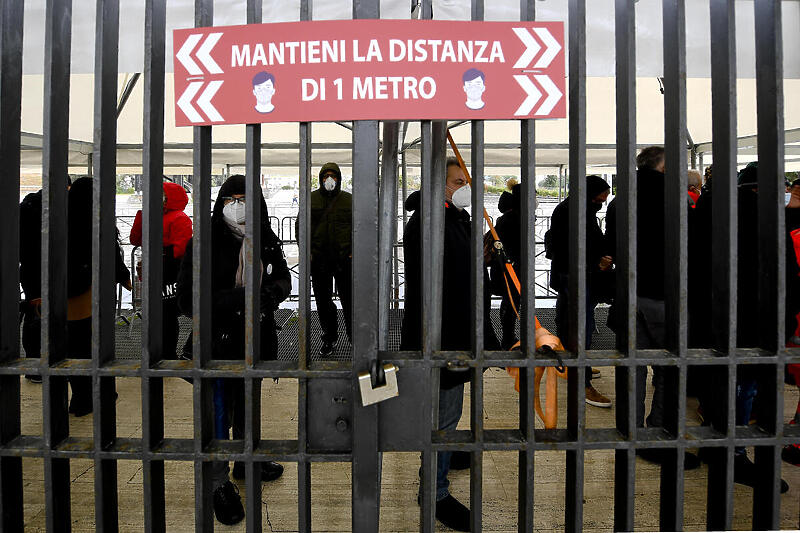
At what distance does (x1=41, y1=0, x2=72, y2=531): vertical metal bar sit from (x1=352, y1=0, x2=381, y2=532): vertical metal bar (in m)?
0.96

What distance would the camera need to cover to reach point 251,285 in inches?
66.0

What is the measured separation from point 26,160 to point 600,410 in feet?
→ 23.9

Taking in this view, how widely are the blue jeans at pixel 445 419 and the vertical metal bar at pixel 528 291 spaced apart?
1152 mm

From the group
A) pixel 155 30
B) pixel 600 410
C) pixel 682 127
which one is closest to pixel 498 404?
pixel 600 410

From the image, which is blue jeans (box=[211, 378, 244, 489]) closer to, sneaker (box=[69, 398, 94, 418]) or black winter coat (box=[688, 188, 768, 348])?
sneaker (box=[69, 398, 94, 418])

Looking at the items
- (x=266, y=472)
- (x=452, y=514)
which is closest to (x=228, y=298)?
(x=266, y=472)

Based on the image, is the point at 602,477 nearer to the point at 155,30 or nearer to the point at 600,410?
the point at 600,410

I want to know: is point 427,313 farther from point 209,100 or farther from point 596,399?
point 596,399

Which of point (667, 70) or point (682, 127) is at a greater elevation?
point (667, 70)

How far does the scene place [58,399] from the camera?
5.78ft

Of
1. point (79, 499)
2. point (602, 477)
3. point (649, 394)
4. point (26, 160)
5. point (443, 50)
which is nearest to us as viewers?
point (443, 50)

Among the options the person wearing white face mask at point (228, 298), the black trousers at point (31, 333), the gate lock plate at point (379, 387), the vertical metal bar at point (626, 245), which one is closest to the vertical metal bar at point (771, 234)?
the vertical metal bar at point (626, 245)

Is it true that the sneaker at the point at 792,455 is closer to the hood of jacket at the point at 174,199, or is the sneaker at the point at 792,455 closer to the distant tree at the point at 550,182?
the hood of jacket at the point at 174,199

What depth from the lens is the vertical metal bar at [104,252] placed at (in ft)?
5.52
